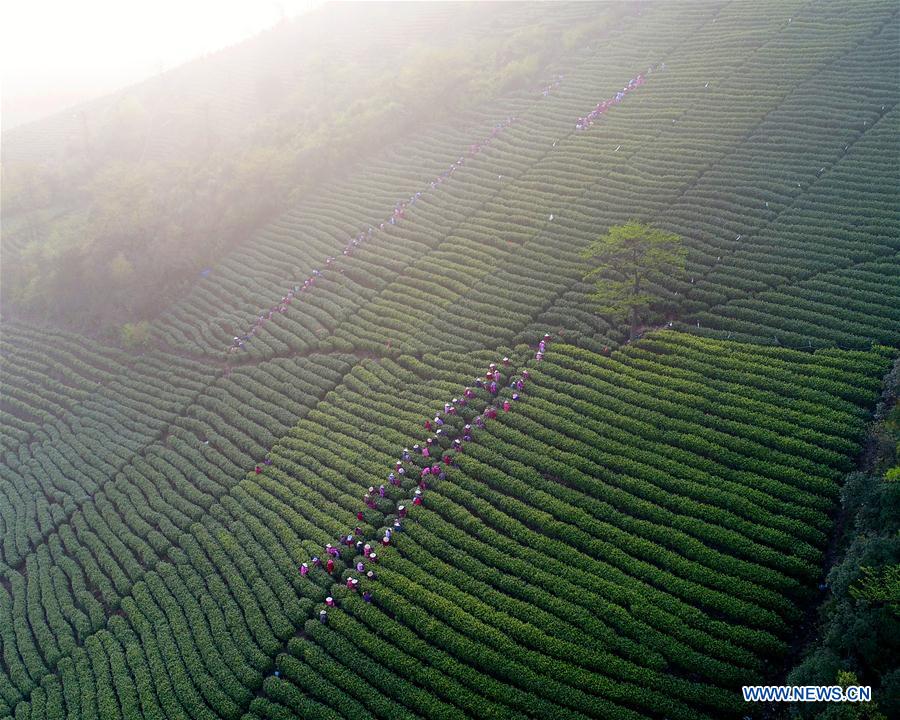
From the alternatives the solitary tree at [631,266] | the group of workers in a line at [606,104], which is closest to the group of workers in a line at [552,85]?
the group of workers in a line at [606,104]

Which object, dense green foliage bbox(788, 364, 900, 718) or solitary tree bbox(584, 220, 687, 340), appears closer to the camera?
dense green foliage bbox(788, 364, 900, 718)

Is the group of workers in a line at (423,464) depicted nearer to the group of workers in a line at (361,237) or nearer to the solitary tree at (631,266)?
the solitary tree at (631,266)

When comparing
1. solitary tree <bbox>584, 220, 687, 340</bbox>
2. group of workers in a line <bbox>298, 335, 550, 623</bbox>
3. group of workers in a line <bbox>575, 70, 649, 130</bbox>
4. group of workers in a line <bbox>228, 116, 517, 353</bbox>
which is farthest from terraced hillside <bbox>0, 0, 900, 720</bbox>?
group of workers in a line <bbox>575, 70, 649, 130</bbox>

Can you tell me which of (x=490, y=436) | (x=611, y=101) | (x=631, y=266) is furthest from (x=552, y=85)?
(x=490, y=436)

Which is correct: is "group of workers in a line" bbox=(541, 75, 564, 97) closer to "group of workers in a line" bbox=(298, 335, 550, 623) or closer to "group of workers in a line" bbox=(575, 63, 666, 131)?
"group of workers in a line" bbox=(575, 63, 666, 131)

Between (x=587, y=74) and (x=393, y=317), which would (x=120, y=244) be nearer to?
(x=393, y=317)

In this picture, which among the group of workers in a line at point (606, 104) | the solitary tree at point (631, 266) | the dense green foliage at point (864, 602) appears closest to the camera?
the dense green foliage at point (864, 602)
